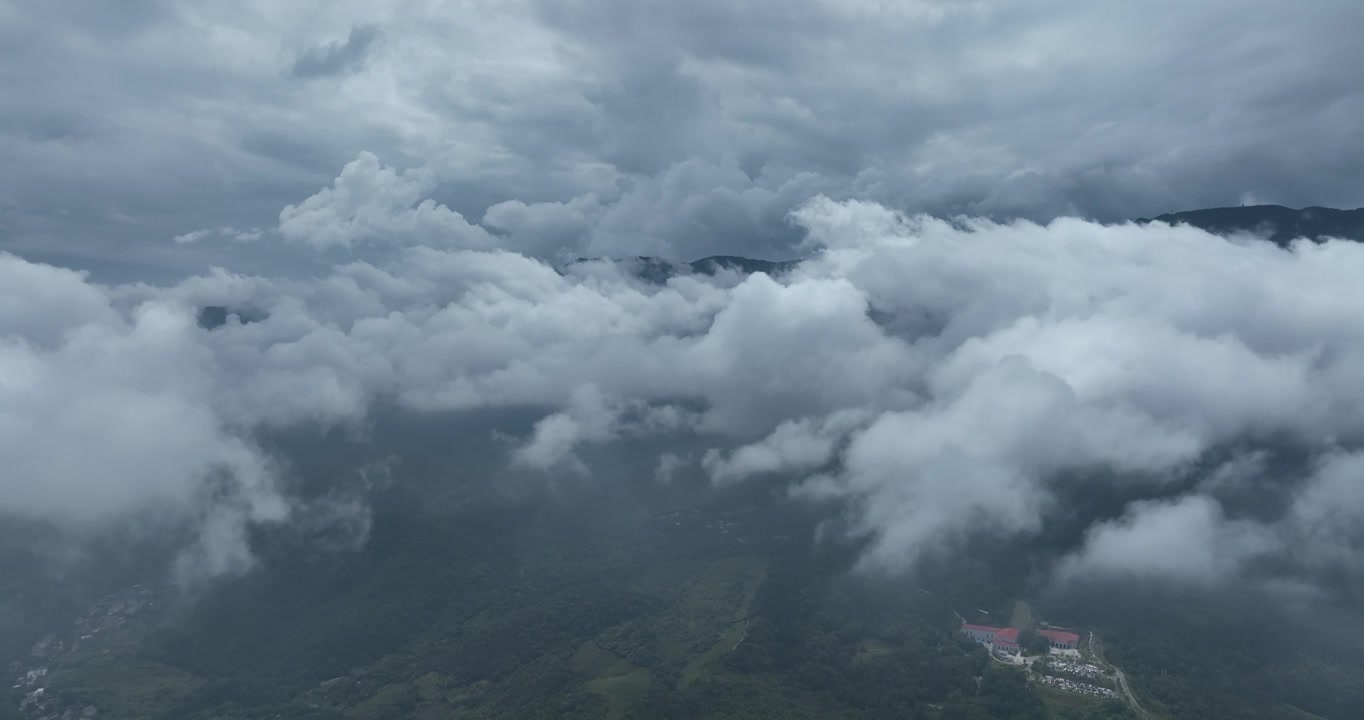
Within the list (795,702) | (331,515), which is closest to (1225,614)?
(795,702)

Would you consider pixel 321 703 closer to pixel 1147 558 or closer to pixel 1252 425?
pixel 1147 558

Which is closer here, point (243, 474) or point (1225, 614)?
point (1225, 614)

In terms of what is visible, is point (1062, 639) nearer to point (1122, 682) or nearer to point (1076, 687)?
point (1122, 682)

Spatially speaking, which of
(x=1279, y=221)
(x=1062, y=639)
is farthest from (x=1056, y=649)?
(x=1279, y=221)

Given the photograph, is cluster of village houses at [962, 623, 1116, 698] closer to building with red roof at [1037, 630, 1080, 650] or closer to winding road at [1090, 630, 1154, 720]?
building with red roof at [1037, 630, 1080, 650]

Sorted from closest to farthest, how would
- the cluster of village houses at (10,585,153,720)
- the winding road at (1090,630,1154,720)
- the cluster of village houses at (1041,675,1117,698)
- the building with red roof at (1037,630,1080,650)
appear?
the winding road at (1090,630,1154,720), the cluster of village houses at (1041,675,1117,698), the cluster of village houses at (10,585,153,720), the building with red roof at (1037,630,1080,650)

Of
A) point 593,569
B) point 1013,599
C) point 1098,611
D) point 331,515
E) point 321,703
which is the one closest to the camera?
point 321,703

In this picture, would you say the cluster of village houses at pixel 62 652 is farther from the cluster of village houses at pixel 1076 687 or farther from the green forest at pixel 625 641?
the cluster of village houses at pixel 1076 687

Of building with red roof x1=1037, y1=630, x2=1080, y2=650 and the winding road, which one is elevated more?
building with red roof x1=1037, y1=630, x2=1080, y2=650

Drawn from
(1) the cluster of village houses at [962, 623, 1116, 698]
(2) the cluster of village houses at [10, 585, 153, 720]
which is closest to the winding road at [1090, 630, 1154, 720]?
(1) the cluster of village houses at [962, 623, 1116, 698]
